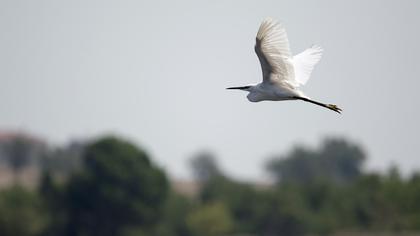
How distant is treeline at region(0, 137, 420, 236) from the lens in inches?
3770

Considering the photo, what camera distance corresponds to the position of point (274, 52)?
24391mm

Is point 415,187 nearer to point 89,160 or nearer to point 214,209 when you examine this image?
point 214,209

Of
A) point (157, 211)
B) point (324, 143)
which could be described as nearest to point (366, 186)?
point (157, 211)

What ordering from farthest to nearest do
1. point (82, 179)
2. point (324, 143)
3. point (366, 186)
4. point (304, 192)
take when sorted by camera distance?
point (324, 143) → point (304, 192) → point (82, 179) → point (366, 186)

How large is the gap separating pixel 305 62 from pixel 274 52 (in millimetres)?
3075

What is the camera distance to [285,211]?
10212 cm

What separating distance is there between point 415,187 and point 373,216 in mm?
6300

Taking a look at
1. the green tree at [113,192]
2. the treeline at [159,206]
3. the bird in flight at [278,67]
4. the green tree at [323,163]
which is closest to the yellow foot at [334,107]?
the bird in flight at [278,67]

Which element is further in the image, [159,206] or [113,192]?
[159,206]

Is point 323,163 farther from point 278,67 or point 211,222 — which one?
point 278,67

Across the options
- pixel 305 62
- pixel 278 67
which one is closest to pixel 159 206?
pixel 305 62

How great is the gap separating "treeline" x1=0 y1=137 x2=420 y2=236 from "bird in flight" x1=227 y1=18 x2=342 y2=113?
6580 centimetres

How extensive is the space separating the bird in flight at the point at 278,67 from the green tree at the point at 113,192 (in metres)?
74.7

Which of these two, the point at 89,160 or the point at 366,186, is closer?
the point at 366,186
